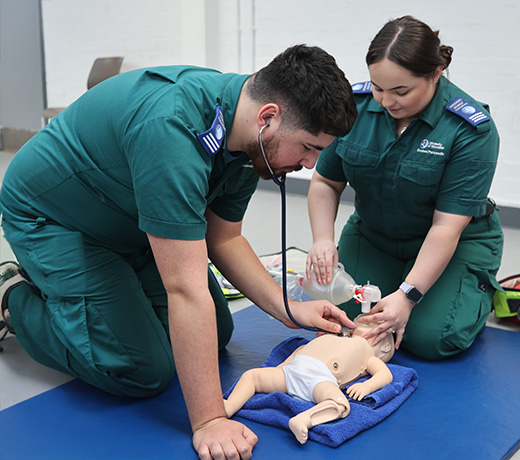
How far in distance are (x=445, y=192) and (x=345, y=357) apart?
68 centimetres

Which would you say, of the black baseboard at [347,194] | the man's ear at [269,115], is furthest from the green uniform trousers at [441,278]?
the black baseboard at [347,194]

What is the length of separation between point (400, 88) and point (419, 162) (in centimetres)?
27

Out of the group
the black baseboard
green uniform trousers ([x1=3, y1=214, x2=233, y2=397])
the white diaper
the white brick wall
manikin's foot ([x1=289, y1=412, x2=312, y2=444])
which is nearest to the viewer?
manikin's foot ([x1=289, y1=412, x2=312, y2=444])

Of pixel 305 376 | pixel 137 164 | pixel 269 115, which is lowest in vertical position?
pixel 305 376

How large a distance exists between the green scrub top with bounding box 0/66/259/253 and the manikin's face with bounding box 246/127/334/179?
0.10 metres

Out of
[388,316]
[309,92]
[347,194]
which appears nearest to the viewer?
[309,92]

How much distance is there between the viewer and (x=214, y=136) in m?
1.45

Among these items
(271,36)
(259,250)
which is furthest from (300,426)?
(271,36)

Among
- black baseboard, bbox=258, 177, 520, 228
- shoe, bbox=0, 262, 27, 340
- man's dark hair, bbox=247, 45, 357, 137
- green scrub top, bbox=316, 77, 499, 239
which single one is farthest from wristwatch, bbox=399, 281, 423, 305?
black baseboard, bbox=258, 177, 520, 228

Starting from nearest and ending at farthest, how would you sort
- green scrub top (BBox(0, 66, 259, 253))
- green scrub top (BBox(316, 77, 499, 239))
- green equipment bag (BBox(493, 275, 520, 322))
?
green scrub top (BBox(0, 66, 259, 253)) → green scrub top (BBox(316, 77, 499, 239)) → green equipment bag (BBox(493, 275, 520, 322))

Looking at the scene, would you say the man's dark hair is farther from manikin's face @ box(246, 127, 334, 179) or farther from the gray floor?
the gray floor

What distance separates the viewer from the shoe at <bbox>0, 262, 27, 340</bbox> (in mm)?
1971

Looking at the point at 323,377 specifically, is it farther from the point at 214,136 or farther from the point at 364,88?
the point at 364,88

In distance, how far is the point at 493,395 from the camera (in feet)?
5.90
